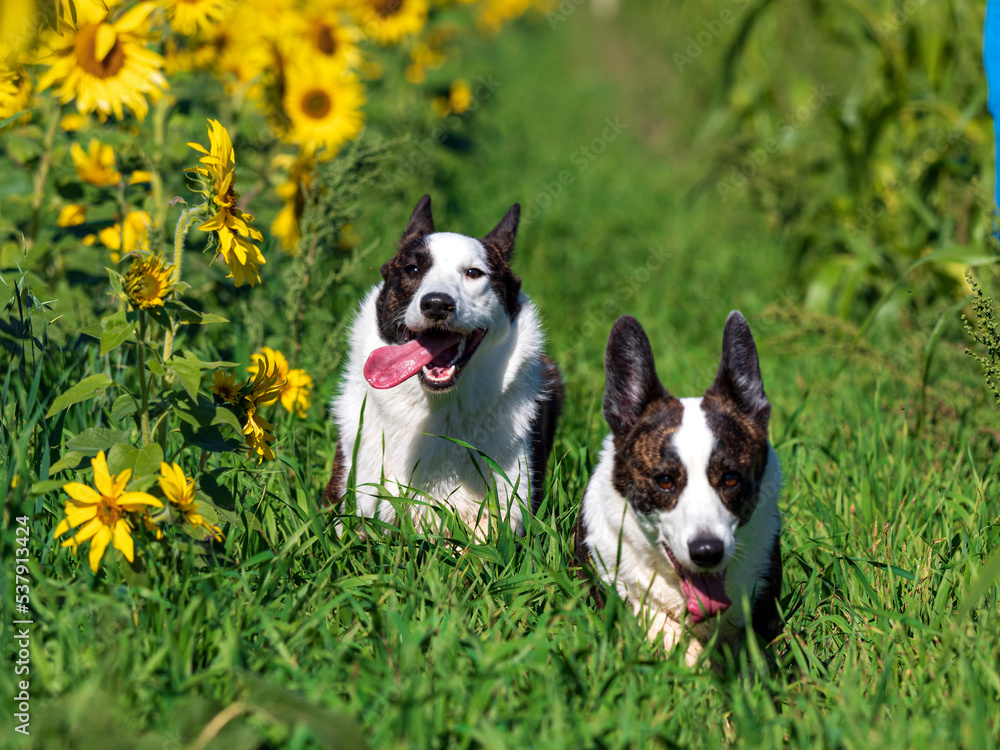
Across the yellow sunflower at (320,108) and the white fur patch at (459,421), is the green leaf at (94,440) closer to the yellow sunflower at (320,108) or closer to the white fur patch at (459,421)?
the white fur patch at (459,421)

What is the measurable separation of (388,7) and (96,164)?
3000 mm

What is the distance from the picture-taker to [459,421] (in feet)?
10.2

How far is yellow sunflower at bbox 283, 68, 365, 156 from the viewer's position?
187 inches

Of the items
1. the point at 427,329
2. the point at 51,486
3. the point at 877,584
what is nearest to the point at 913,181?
the point at 877,584

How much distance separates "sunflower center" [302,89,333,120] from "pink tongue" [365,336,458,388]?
7.54 feet

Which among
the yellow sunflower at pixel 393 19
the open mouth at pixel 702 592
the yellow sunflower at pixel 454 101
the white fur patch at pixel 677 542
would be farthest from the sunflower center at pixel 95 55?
the yellow sunflower at pixel 454 101

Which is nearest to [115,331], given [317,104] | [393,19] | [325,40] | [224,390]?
[224,390]

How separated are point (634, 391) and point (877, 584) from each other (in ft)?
3.24

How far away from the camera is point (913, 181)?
504 centimetres

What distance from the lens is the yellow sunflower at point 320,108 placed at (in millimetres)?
4746

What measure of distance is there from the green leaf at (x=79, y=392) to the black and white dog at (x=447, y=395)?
972mm

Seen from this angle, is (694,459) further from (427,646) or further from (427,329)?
(427,329)

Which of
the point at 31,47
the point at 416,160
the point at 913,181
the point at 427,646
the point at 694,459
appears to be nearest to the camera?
the point at 427,646

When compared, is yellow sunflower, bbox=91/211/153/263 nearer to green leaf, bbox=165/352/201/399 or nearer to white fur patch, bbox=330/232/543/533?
white fur patch, bbox=330/232/543/533
